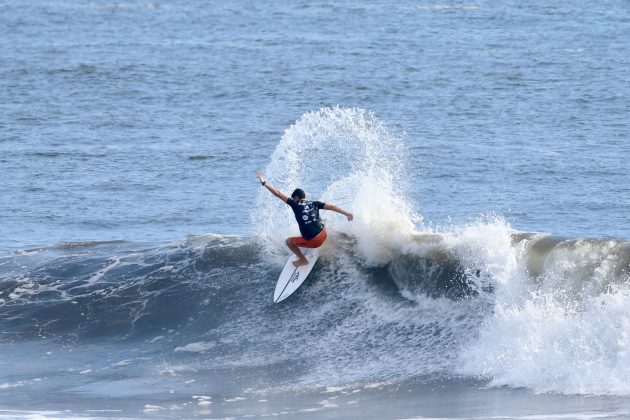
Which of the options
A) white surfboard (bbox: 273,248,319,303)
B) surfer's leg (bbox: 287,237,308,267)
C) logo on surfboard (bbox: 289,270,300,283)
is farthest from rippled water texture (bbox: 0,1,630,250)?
surfer's leg (bbox: 287,237,308,267)

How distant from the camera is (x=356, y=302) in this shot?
64.7 feet

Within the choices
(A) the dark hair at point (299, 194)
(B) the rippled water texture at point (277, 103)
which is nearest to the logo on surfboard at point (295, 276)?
(A) the dark hair at point (299, 194)

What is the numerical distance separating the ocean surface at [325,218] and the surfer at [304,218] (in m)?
0.80

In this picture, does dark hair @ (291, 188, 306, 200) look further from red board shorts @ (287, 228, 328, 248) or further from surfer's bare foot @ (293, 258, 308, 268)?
surfer's bare foot @ (293, 258, 308, 268)

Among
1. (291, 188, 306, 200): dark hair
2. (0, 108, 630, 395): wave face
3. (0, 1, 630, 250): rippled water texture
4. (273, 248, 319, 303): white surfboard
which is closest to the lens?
(0, 108, 630, 395): wave face

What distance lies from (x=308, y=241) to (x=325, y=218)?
178 cm

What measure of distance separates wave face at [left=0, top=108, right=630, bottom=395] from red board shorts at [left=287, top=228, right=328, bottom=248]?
806mm

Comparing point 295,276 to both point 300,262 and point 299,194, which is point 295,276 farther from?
point 299,194

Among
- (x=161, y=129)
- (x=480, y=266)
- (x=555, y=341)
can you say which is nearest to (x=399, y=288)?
(x=480, y=266)

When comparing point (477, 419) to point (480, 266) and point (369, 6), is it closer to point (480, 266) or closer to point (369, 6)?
point (480, 266)

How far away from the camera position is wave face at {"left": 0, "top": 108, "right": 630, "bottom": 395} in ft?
54.4

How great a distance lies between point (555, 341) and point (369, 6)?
42.8m

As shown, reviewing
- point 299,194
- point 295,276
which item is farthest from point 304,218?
point 295,276

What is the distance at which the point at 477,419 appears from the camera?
1455cm
